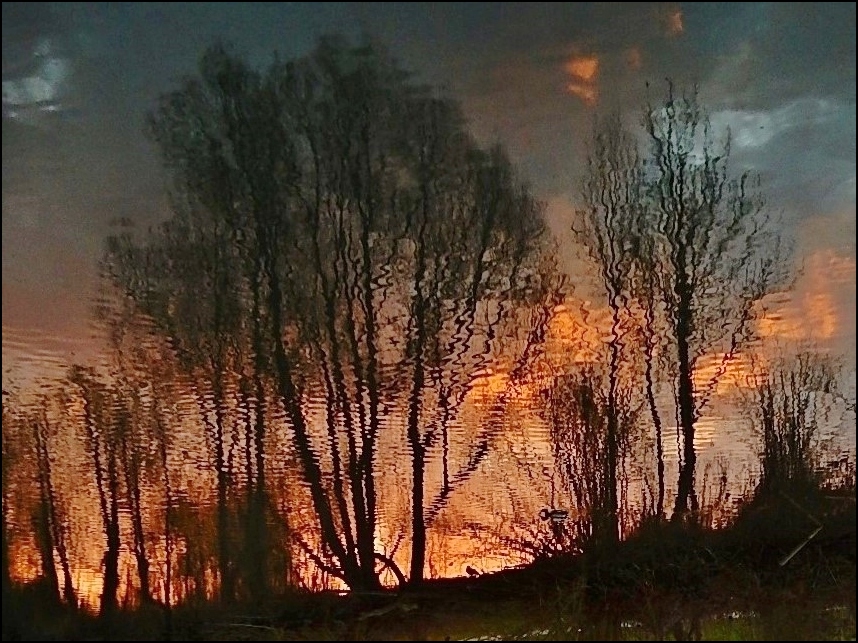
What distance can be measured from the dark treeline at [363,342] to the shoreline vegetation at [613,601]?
0.20 feet

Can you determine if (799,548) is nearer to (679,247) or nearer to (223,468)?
(679,247)

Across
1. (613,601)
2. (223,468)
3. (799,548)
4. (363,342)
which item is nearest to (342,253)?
(363,342)

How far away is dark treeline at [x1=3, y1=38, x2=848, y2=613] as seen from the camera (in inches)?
83.0

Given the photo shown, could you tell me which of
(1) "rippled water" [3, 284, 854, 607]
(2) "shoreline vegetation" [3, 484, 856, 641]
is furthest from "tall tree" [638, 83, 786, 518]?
(1) "rippled water" [3, 284, 854, 607]

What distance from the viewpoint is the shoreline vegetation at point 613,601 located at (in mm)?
1927

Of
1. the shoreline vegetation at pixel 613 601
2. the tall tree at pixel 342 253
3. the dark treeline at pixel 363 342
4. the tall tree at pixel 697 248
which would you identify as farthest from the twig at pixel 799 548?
the tall tree at pixel 342 253

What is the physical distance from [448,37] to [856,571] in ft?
4.92

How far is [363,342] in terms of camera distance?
225cm

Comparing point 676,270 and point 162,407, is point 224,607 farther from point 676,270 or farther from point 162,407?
point 676,270

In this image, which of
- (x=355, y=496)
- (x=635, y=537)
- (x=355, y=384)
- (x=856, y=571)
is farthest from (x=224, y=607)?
(x=856, y=571)

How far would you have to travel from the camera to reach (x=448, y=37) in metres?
2.11

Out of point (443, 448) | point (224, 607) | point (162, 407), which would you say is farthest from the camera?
point (443, 448)

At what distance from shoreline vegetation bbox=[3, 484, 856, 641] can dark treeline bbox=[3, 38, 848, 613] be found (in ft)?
0.20

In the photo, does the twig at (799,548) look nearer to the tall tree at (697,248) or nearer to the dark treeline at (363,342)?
the dark treeline at (363,342)
